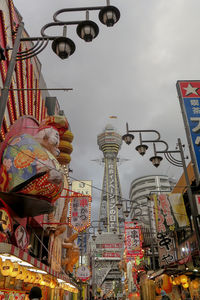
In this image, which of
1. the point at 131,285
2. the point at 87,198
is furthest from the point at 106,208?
the point at 87,198

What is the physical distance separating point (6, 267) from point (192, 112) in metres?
9.24

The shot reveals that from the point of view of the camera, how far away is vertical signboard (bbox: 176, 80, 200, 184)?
31.0 ft

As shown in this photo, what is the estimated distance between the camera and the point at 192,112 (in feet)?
34.2

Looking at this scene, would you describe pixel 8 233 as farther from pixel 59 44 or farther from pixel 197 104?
pixel 197 104

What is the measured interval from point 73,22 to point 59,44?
80 centimetres

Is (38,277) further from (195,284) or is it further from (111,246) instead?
(111,246)

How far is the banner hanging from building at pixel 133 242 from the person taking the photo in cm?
2923

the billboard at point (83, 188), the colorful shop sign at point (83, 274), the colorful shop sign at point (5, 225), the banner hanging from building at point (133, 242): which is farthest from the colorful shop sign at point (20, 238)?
the banner hanging from building at point (133, 242)

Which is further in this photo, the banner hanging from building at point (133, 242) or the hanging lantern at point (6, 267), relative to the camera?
the banner hanging from building at point (133, 242)

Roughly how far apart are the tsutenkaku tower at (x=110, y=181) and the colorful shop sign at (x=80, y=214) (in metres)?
69.3

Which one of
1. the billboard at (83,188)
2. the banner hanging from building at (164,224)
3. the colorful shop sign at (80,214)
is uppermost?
the billboard at (83,188)

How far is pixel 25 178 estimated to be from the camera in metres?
8.24

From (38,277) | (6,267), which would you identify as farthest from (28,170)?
(38,277)

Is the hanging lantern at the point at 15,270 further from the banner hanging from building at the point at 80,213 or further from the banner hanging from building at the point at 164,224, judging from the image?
the banner hanging from building at the point at 80,213
